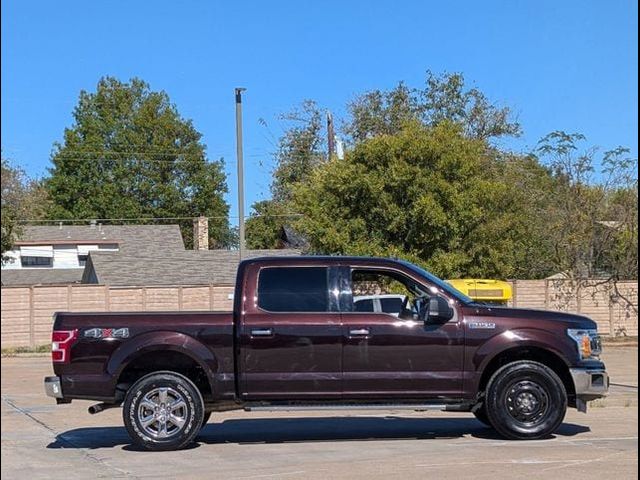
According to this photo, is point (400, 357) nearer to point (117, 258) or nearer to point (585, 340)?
point (585, 340)

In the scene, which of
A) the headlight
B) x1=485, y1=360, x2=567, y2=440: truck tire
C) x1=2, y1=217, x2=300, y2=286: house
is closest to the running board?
x1=485, y1=360, x2=567, y2=440: truck tire

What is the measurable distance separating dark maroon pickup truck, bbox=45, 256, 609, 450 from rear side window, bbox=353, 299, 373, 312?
65 millimetres

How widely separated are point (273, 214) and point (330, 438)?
4426cm

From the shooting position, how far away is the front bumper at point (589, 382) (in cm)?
973

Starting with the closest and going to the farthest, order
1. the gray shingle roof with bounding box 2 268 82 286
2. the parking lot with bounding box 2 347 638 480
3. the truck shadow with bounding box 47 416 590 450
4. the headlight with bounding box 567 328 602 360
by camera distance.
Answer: the parking lot with bounding box 2 347 638 480
the headlight with bounding box 567 328 602 360
the truck shadow with bounding box 47 416 590 450
the gray shingle roof with bounding box 2 268 82 286

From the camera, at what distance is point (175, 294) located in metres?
31.9

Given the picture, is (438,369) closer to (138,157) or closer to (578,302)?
(578,302)

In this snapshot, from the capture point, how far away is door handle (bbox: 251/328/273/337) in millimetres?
9547

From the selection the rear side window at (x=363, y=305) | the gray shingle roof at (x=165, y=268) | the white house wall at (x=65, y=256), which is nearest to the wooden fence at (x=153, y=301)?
the gray shingle roof at (x=165, y=268)

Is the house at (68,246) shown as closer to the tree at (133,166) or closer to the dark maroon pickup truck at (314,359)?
the tree at (133,166)

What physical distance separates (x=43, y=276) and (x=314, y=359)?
135ft

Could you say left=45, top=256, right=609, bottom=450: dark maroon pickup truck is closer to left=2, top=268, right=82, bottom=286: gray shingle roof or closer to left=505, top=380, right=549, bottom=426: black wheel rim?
left=505, top=380, right=549, bottom=426: black wheel rim

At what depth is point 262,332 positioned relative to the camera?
9555 millimetres

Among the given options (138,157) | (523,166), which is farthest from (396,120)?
(138,157)
